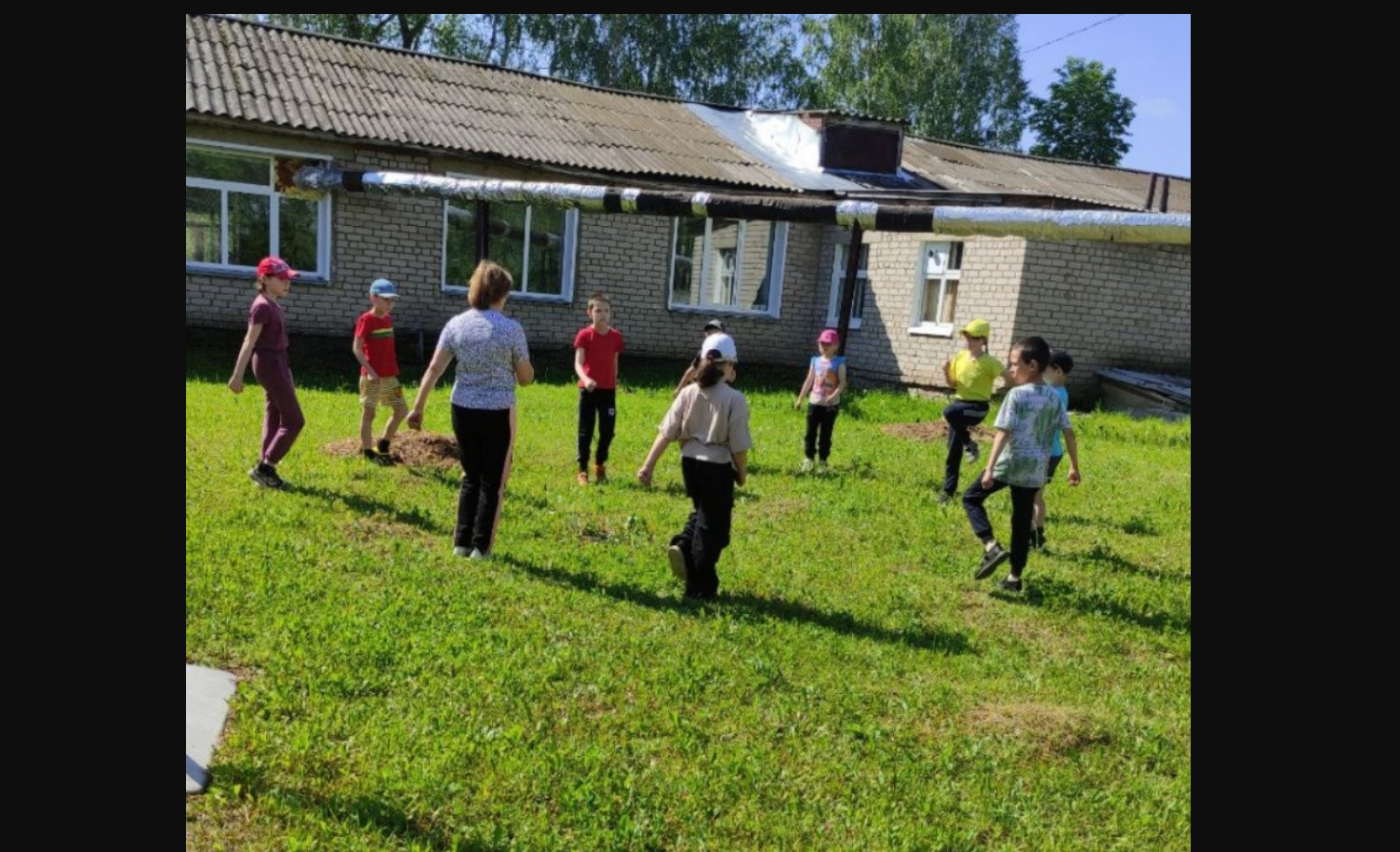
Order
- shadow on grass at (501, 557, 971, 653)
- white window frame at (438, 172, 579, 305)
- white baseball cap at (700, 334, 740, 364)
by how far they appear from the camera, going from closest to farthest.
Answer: shadow on grass at (501, 557, 971, 653)
white baseball cap at (700, 334, 740, 364)
white window frame at (438, 172, 579, 305)

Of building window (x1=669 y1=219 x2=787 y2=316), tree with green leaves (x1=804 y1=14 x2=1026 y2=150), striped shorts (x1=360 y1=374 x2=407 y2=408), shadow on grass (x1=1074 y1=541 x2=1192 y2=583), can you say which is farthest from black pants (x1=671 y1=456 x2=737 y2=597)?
tree with green leaves (x1=804 y1=14 x2=1026 y2=150)

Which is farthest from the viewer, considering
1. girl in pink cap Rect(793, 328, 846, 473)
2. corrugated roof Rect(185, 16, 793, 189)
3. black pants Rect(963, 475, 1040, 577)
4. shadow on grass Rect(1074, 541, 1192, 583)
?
corrugated roof Rect(185, 16, 793, 189)

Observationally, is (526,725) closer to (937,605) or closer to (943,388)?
(937,605)

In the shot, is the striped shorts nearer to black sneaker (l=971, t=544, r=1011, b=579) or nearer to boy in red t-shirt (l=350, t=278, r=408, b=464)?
boy in red t-shirt (l=350, t=278, r=408, b=464)

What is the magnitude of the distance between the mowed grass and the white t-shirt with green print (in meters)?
0.83

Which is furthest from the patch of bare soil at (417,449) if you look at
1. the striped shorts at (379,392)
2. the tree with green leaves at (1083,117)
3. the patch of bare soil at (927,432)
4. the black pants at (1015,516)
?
the tree with green leaves at (1083,117)

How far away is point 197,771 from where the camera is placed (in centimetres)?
329

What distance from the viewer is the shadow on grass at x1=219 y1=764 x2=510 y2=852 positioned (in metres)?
3.14

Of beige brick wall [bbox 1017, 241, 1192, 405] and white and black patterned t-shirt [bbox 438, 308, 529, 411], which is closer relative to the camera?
white and black patterned t-shirt [bbox 438, 308, 529, 411]

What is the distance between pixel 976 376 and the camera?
324 inches

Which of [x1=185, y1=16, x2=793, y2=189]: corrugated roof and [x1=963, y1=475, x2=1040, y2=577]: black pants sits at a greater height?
[x1=185, y1=16, x2=793, y2=189]: corrugated roof

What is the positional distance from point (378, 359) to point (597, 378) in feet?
6.10

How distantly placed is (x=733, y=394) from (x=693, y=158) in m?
13.0

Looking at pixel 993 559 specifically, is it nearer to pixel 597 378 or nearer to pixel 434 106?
pixel 597 378
